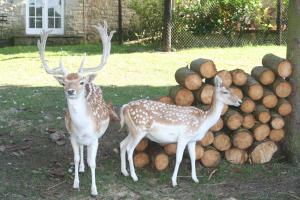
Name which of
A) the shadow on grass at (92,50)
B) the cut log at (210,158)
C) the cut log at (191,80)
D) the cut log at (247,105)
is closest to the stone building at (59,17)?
the shadow on grass at (92,50)

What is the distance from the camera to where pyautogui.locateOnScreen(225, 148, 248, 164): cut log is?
7.36m

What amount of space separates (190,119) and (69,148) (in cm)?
189

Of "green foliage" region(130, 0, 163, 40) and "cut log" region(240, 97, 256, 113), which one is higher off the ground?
"green foliage" region(130, 0, 163, 40)

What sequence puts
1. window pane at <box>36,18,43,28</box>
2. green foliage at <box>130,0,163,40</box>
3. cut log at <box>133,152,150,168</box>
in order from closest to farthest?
cut log at <box>133,152,150,168</box> < green foliage at <box>130,0,163,40</box> < window pane at <box>36,18,43,28</box>

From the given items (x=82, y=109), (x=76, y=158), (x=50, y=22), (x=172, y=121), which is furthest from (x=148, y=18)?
(x=82, y=109)

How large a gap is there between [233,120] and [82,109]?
201 centimetres

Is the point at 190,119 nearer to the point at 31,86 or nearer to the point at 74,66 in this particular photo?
the point at 31,86

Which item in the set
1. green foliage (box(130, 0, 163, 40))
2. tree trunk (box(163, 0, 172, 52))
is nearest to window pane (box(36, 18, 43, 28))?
green foliage (box(130, 0, 163, 40))

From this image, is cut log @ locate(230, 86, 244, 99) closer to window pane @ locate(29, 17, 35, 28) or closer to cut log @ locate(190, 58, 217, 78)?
cut log @ locate(190, 58, 217, 78)

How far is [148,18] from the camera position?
19531 millimetres

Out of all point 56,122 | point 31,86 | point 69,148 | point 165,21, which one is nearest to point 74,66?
point 31,86

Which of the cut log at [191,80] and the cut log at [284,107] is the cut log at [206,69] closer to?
the cut log at [191,80]

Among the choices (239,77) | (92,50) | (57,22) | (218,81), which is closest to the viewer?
(218,81)

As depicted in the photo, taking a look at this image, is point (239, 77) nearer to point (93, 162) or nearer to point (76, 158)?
point (93, 162)
